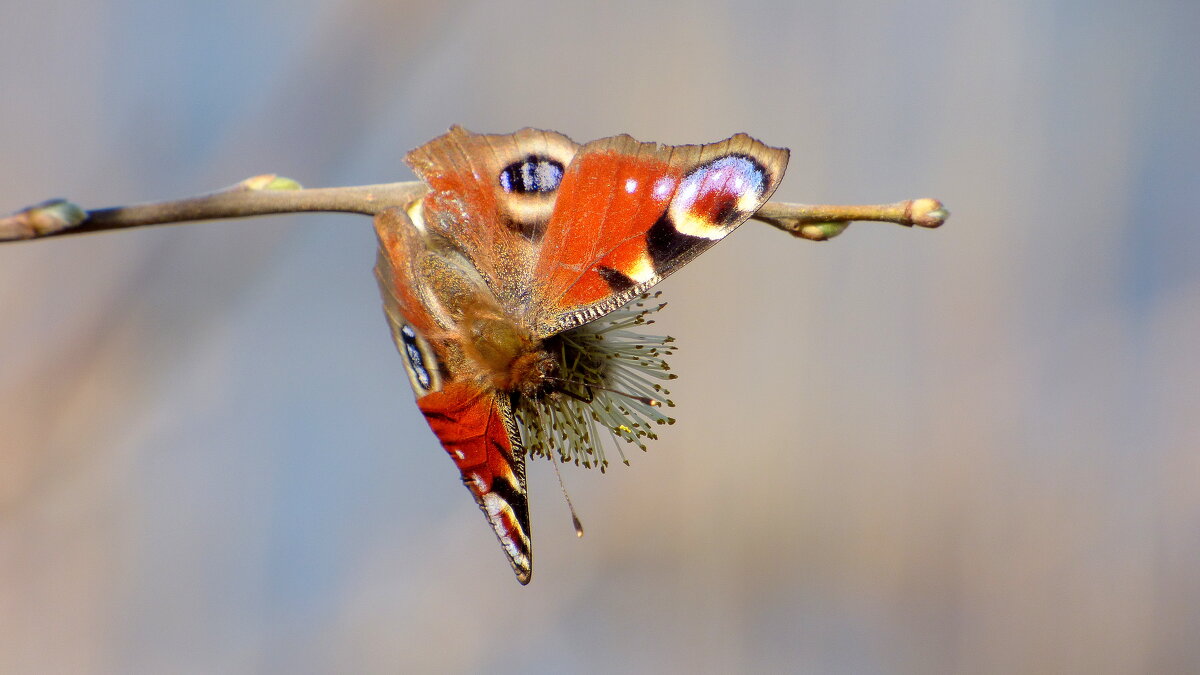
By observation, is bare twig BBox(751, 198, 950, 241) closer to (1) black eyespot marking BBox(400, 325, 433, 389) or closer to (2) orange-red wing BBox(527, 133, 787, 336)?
(2) orange-red wing BBox(527, 133, 787, 336)

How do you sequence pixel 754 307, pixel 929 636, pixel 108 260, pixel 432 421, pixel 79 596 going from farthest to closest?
pixel 754 307 → pixel 929 636 → pixel 79 596 → pixel 108 260 → pixel 432 421

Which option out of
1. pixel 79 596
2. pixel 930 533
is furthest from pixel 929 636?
pixel 79 596

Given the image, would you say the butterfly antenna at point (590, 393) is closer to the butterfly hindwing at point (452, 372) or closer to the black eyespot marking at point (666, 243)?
the butterfly hindwing at point (452, 372)

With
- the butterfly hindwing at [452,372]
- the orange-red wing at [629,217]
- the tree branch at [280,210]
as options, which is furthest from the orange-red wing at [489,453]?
the tree branch at [280,210]

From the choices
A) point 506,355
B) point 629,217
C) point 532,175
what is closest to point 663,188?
point 629,217

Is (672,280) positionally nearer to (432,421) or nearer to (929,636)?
(929,636)

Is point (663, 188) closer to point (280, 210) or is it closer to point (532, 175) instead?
point (532, 175)
